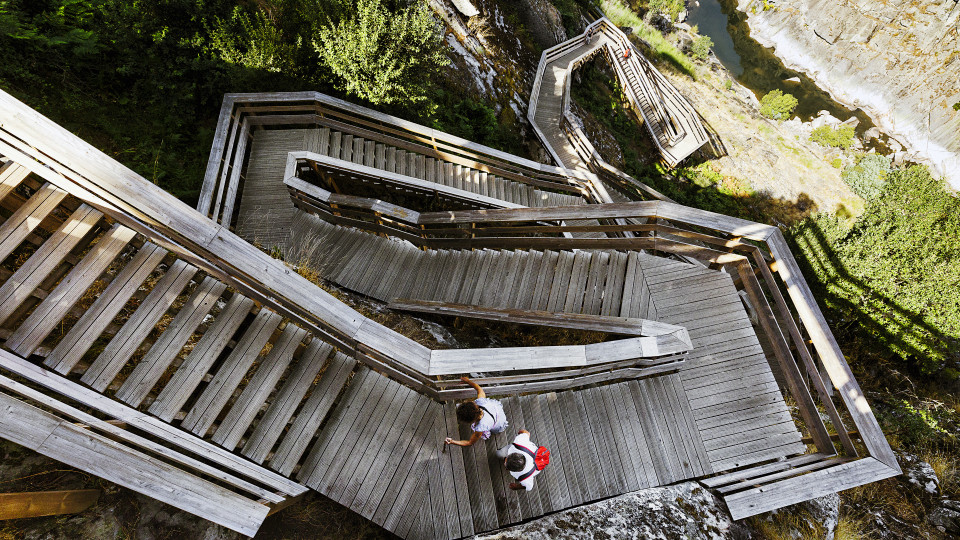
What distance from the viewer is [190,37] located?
29.1 feet

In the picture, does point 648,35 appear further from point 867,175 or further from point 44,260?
point 44,260

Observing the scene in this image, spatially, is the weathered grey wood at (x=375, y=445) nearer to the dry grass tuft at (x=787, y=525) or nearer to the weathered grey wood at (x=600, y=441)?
the weathered grey wood at (x=600, y=441)

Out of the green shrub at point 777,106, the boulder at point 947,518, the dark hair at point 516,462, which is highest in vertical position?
the green shrub at point 777,106

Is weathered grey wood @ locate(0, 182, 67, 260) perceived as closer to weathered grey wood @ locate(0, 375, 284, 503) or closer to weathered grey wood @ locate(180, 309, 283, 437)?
weathered grey wood @ locate(0, 375, 284, 503)

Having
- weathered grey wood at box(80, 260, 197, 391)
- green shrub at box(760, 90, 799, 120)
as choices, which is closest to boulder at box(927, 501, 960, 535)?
weathered grey wood at box(80, 260, 197, 391)

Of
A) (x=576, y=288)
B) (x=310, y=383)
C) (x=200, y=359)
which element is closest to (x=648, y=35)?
(x=576, y=288)

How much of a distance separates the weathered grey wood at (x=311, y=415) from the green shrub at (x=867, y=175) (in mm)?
31779

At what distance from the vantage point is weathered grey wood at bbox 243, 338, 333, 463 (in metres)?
4.28

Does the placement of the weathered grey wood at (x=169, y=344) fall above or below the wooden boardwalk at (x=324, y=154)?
below

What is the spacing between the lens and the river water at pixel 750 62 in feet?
114

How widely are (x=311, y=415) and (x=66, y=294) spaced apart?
2.78 m

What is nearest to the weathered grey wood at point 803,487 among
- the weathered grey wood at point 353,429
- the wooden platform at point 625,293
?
the wooden platform at point 625,293

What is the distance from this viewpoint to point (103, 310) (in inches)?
160

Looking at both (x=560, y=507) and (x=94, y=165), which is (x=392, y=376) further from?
(x=94, y=165)
